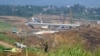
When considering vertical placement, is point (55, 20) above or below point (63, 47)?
below

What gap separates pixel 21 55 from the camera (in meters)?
13.0

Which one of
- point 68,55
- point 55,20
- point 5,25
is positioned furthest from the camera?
point 55,20

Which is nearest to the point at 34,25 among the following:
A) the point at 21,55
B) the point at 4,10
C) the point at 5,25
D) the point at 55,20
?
the point at 5,25

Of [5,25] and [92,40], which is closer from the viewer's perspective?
[92,40]

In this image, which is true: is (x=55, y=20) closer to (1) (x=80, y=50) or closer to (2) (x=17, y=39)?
(2) (x=17, y=39)

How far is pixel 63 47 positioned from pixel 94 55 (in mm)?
780

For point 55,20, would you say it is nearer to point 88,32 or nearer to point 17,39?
point 88,32

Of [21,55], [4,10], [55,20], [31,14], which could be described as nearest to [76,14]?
[55,20]

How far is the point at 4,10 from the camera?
215 feet

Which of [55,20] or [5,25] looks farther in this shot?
[55,20]

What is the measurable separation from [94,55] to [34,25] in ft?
140

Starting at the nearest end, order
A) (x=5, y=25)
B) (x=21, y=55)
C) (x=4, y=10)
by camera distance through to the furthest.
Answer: (x=21, y=55), (x=5, y=25), (x=4, y=10)

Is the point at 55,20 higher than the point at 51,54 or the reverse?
the reverse

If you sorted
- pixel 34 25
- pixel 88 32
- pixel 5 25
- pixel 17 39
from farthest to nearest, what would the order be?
pixel 34 25, pixel 5 25, pixel 88 32, pixel 17 39
